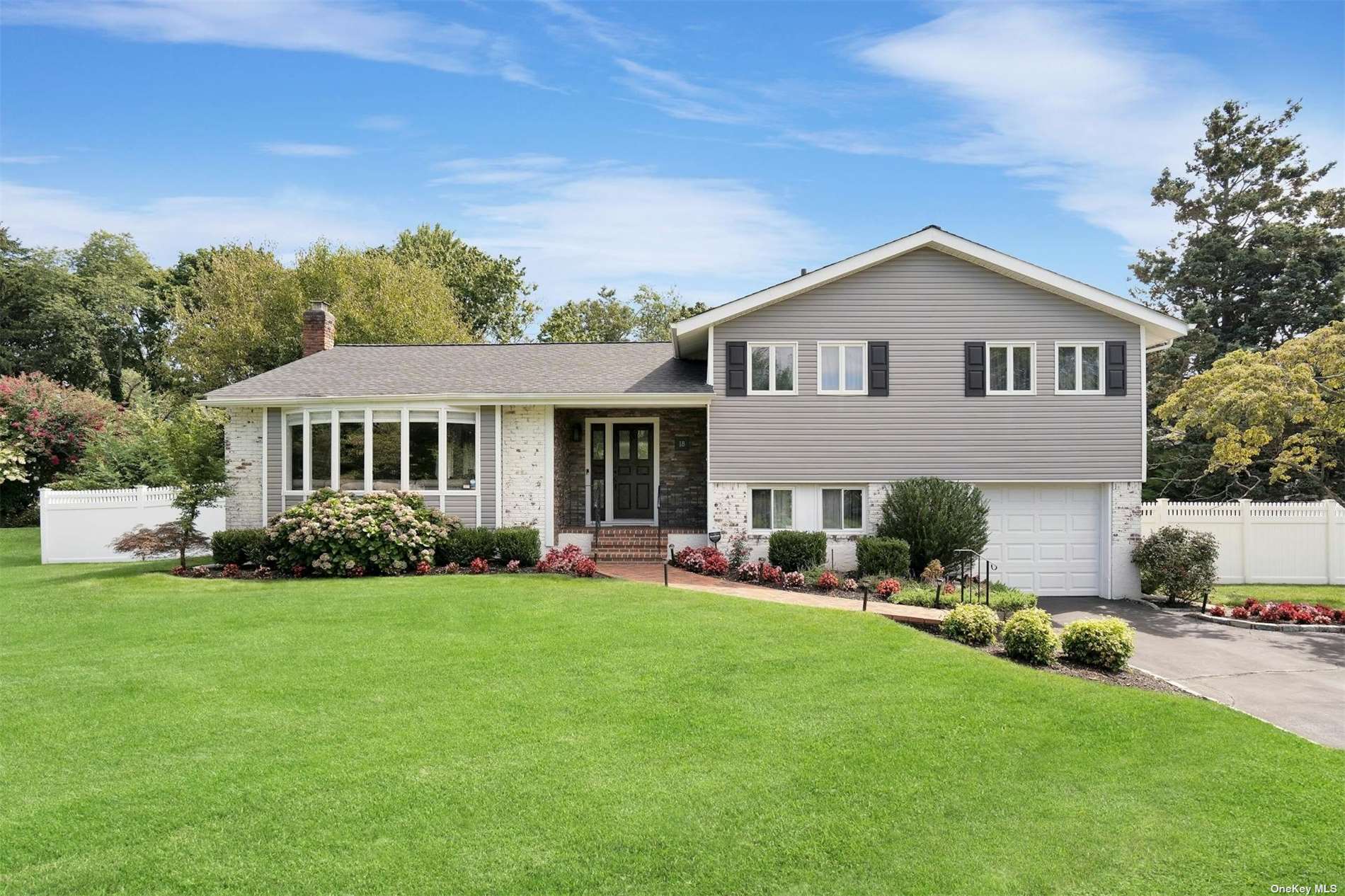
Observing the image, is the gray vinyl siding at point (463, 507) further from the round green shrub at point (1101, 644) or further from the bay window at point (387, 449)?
the round green shrub at point (1101, 644)

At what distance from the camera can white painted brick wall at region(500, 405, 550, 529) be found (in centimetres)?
1664

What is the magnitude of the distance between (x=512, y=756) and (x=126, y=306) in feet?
147

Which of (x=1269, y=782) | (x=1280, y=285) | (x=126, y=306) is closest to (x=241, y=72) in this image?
(x=1269, y=782)

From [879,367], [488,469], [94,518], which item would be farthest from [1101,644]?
[94,518]

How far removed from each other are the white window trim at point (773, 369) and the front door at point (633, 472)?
3.10 metres

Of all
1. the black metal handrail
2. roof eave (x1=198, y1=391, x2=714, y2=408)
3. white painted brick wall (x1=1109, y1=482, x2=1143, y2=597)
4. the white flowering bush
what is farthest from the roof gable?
Result: the white flowering bush

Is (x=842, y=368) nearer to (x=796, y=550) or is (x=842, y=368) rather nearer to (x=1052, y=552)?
(x=796, y=550)

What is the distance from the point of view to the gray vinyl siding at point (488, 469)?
54.1ft

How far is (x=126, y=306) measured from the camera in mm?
41031

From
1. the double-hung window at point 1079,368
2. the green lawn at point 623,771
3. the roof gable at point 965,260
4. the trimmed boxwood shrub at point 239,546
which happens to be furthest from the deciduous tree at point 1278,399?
the trimmed boxwood shrub at point 239,546

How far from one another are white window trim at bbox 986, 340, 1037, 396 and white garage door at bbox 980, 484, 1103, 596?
6.30ft

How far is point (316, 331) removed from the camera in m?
20.5

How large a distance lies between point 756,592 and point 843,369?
5.40 metres

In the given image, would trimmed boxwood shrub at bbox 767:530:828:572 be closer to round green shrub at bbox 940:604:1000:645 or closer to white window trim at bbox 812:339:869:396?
white window trim at bbox 812:339:869:396
